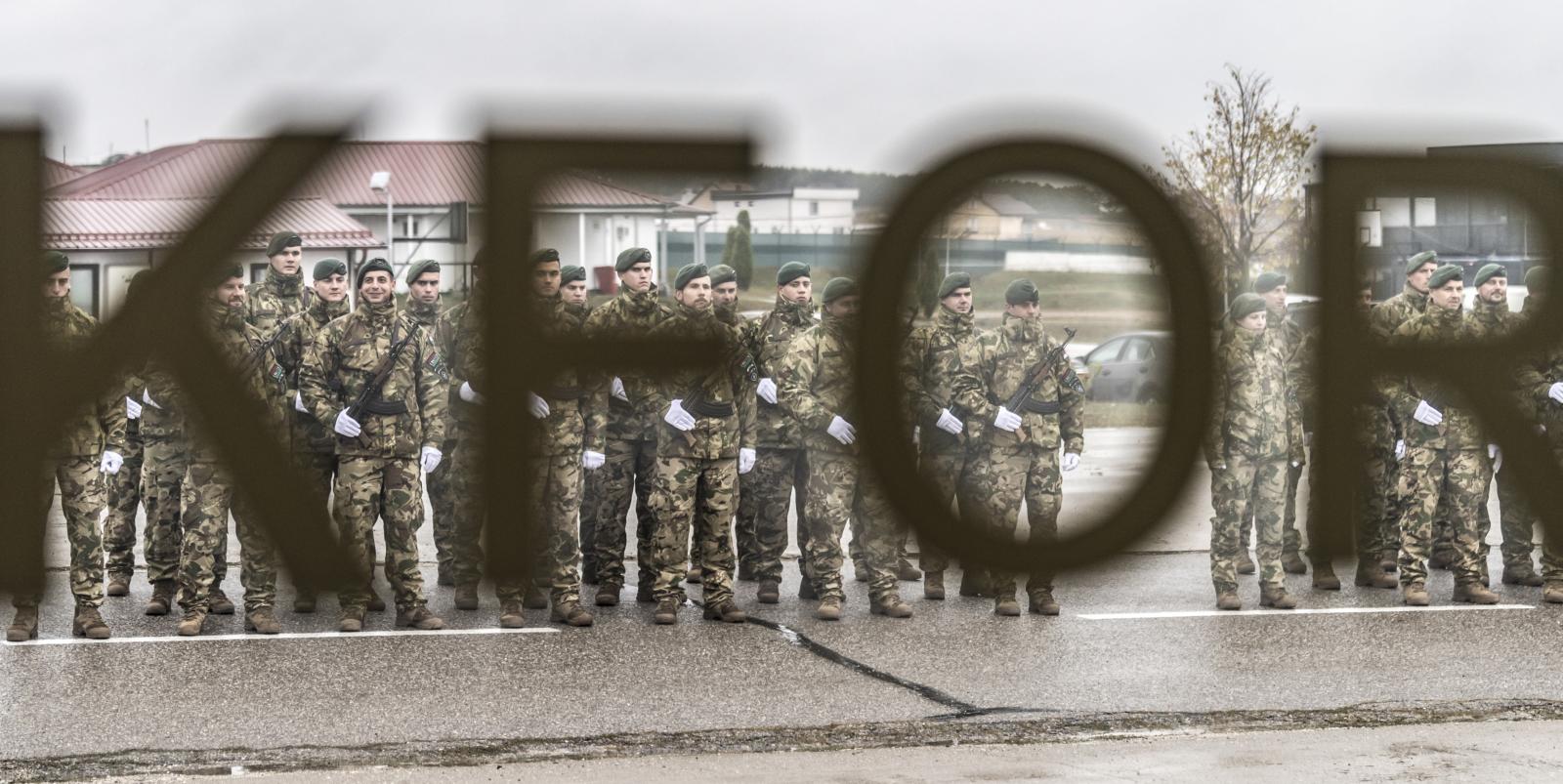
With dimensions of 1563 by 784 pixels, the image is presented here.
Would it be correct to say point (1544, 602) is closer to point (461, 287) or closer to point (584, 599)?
point (584, 599)

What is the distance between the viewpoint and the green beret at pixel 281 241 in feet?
11.3

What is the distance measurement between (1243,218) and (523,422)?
2.80 m

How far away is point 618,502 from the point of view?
330 inches

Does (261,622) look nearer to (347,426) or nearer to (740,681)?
(347,426)

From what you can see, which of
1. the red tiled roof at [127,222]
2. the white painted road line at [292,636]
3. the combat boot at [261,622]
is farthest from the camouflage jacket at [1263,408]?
the combat boot at [261,622]

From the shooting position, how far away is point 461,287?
11.6 feet

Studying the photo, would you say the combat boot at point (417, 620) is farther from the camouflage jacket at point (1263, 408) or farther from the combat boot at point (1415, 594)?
the combat boot at point (1415, 594)

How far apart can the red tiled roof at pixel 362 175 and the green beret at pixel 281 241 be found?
16 centimetres

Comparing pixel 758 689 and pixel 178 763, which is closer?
pixel 178 763

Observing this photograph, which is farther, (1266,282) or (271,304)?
(271,304)

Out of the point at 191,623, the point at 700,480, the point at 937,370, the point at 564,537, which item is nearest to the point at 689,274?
the point at 937,370

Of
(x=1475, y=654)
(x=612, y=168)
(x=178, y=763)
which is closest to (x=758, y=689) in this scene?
(x=178, y=763)

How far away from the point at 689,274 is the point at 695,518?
3.23m

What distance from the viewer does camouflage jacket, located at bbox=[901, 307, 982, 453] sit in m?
3.60
